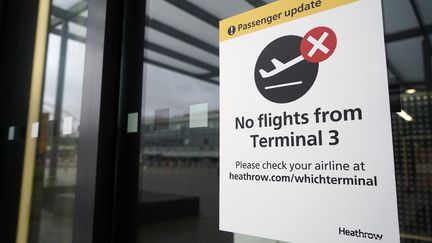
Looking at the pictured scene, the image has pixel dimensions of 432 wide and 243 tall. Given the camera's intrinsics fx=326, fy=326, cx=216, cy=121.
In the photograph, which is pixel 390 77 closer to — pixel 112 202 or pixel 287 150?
pixel 287 150

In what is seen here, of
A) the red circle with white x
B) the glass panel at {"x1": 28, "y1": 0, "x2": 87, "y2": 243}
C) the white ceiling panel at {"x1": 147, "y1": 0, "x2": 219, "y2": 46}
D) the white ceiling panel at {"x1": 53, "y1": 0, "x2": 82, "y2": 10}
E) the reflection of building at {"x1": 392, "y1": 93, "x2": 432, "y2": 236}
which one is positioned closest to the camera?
the reflection of building at {"x1": 392, "y1": 93, "x2": 432, "y2": 236}

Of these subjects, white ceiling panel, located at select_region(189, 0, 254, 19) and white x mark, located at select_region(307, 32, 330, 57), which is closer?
white x mark, located at select_region(307, 32, 330, 57)

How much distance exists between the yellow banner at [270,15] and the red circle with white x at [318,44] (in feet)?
0.18

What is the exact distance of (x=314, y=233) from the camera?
79 centimetres

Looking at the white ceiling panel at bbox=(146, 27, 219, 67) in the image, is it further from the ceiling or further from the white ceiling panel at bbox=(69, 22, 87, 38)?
the white ceiling panel at bbox=(69, 22, 87, 38)

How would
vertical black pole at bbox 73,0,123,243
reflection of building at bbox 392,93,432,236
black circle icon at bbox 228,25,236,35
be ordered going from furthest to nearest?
vertical black pole at bbox 73,0,123,243 → black circle icon at bbox 228,25,236,35 → reflection of building at bbox 392,93,432,236

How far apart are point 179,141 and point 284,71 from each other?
50 cm

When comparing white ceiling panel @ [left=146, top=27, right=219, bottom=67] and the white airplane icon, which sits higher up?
white ceiling panel @ [left=146, top=27, right=219, bottom=67]

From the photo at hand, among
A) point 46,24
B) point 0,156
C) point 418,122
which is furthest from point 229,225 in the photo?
point 0,156

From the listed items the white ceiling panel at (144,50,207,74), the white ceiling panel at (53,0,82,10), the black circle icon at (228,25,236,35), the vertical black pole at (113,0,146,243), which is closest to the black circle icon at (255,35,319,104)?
the black circle icon at (228,25,236,35)

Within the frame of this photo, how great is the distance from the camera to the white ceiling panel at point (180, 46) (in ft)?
3.68

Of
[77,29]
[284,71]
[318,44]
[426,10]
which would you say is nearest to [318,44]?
[318,44]

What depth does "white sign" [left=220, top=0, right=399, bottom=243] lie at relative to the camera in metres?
0.73

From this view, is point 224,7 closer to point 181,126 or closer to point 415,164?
point 181,126
